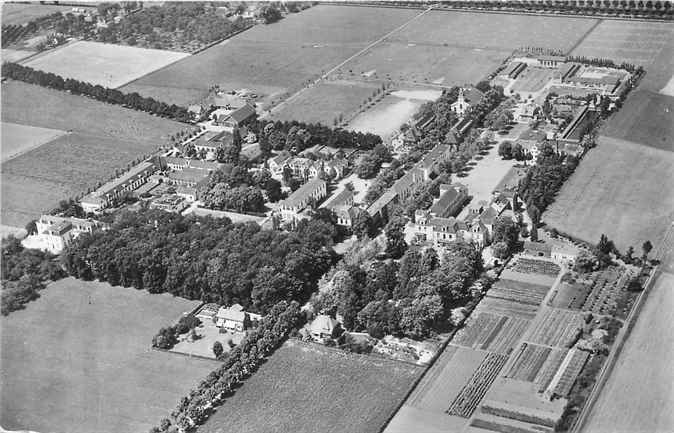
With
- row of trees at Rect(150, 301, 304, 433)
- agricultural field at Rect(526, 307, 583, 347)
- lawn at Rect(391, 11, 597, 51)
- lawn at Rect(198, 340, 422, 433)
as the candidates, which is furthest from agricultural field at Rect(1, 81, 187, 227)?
agricultural field at Rect(526, 307, 583, 347)

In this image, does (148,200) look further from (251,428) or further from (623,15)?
(623,15)

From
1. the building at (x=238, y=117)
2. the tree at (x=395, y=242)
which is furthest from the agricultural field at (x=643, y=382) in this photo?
the building at (x=238, y=117)

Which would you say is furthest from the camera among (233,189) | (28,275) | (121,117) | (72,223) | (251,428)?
(121,117)

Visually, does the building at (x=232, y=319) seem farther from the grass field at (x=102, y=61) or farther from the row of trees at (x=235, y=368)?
the grass field at (x=102, y=61)

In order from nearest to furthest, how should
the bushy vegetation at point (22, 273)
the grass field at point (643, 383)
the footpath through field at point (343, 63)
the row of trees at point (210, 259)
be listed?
the grass field at point (643, 383) → the row of trees at point (210, 259) → the bushy vegetation at point (22, 273) → the footpath through field at point (343, 63)

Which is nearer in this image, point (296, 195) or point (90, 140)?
point (296, 195)

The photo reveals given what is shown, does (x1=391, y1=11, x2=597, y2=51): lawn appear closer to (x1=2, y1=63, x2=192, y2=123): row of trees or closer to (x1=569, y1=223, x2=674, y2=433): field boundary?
(x1=2, y1=63, x2=192, y2=123): row of trees

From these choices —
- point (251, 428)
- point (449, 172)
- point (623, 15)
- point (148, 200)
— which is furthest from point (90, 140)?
point (623, 15)

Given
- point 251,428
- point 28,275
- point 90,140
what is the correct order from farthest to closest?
point 90,140
point 28,275
point 251,428
